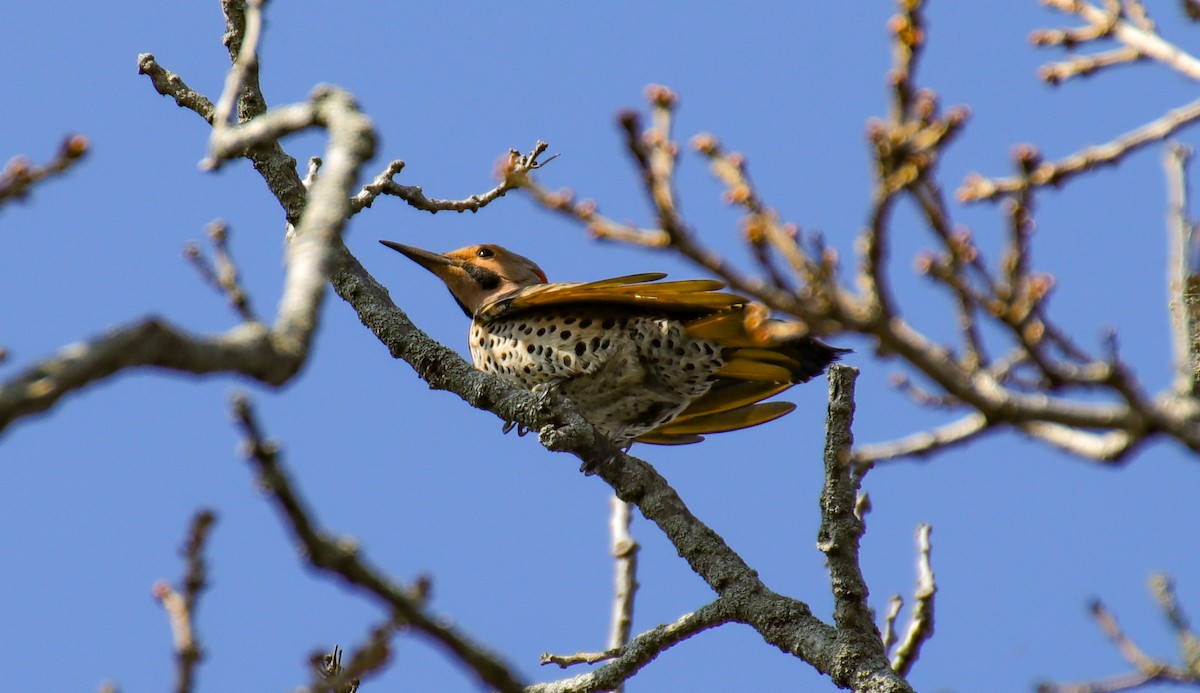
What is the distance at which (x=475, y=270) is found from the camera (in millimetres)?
6957

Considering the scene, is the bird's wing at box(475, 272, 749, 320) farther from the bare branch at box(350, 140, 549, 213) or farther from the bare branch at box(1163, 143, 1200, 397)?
the bare branch at box(1163, 143, 1200, 397)

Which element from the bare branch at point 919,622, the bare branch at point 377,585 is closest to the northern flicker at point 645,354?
the bare branch at point 919,622

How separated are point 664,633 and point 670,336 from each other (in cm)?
202

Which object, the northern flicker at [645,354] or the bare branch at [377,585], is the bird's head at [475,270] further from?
the bare branch at [377,585]

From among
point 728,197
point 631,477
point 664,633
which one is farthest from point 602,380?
point 728,197

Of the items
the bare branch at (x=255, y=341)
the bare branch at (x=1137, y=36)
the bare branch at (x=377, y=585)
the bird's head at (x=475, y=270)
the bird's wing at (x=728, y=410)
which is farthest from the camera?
the bird's head at (x=475, y=270)

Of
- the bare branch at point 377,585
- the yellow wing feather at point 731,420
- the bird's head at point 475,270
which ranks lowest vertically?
the bare branch at point 377,585

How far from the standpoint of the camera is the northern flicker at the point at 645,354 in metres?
5.63

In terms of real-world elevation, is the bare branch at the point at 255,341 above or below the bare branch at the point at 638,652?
below

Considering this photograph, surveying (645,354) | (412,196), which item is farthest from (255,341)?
(645,354)

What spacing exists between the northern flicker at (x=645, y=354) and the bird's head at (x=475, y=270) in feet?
2.03

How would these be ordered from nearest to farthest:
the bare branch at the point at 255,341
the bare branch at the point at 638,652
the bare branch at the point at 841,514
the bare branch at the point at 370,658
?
1. the bare branch at the point at 255,341
2. the bare branch at the point at 370,658
3. the bare branch at the point at 841,514
4. the bare branch at the point at 638,652

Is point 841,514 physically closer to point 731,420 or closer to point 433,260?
point 731,420

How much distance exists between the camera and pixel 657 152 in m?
2.05
